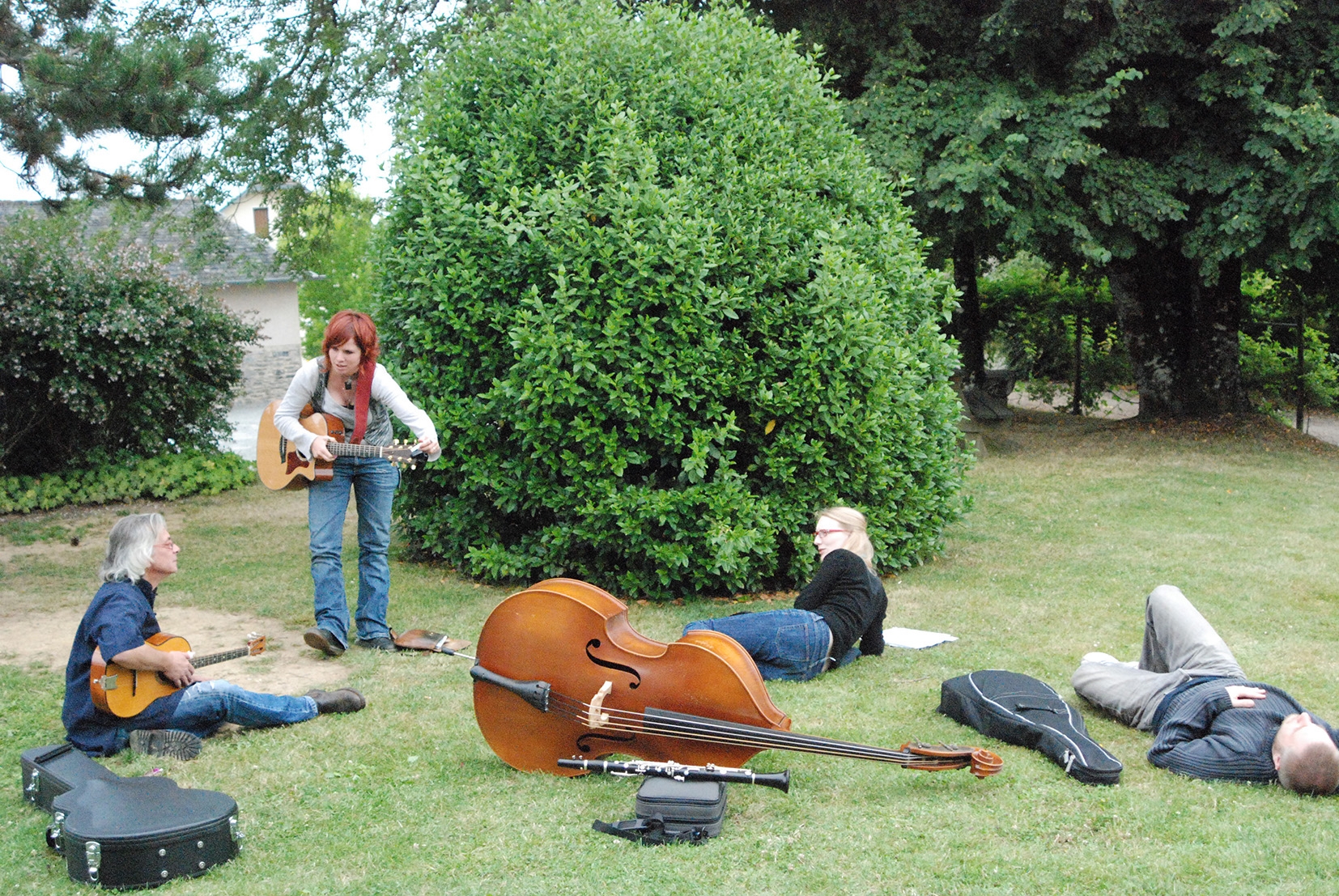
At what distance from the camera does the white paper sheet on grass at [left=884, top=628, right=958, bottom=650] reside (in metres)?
6.25

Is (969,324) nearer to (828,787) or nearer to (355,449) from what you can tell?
(355,449)

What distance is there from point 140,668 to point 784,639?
2786 mm

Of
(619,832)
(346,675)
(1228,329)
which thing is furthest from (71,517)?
(1228,329)

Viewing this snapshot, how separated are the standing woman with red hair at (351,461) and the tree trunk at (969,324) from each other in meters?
12.1

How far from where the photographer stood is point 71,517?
36.0 feet

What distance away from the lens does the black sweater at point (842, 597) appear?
5625 mm

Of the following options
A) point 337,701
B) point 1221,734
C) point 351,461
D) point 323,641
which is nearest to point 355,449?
point 351,461

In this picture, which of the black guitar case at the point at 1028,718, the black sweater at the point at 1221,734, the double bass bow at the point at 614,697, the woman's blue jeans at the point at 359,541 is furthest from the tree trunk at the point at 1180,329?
the double bass bow at the point at 614,697

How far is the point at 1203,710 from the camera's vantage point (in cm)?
→ 454

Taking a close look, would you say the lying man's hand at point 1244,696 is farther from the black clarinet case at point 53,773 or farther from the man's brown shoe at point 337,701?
the black clarinet case at point 53,773

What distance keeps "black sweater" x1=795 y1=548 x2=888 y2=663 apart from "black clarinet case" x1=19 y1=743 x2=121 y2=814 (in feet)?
10.3

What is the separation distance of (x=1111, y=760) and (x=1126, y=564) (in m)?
4.29

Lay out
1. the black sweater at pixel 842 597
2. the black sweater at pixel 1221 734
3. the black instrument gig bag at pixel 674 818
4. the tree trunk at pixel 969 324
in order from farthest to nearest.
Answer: the tree trunk at pixel 969 324 → the black sweater at pixel 842 597 → the black sweater at pixel 1221 734 → the black instrument gig bag at pixel 674 818

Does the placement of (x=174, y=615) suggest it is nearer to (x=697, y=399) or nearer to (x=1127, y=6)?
(x=697, y=399)
